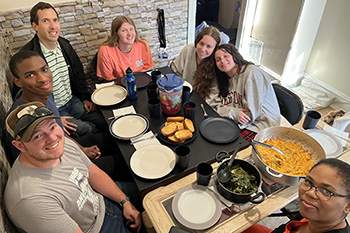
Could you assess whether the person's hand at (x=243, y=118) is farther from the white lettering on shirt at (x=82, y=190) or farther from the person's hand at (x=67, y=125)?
the person's hand at (x=67, y=125)

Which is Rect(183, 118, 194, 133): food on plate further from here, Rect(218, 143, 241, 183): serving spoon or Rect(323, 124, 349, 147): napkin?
Rect(323, 124, 349, 147): napkin

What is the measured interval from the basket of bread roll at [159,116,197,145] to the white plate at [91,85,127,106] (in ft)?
1.68

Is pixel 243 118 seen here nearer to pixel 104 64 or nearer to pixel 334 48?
pixel 104 64

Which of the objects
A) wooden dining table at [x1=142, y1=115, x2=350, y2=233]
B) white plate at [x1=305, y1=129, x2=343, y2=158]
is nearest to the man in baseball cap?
wooden dining table at [x1=142, y1=115, x2=350, y2=233]

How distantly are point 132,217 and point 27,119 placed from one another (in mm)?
826

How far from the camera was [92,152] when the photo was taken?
188cm

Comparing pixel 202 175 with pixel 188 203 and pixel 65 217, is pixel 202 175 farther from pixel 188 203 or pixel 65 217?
pixel 65 217

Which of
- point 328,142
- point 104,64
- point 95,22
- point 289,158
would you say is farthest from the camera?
point 95,22

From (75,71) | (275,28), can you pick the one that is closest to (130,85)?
(75,71)

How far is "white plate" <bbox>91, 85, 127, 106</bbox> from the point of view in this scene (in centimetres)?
192

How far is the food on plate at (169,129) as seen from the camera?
1553mm

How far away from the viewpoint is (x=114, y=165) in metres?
1.78

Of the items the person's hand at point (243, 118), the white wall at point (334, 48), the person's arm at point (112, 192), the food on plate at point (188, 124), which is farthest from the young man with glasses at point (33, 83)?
Answer: the white wall at point (334, 48)

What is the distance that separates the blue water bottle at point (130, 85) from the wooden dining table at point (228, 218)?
2.79ft
